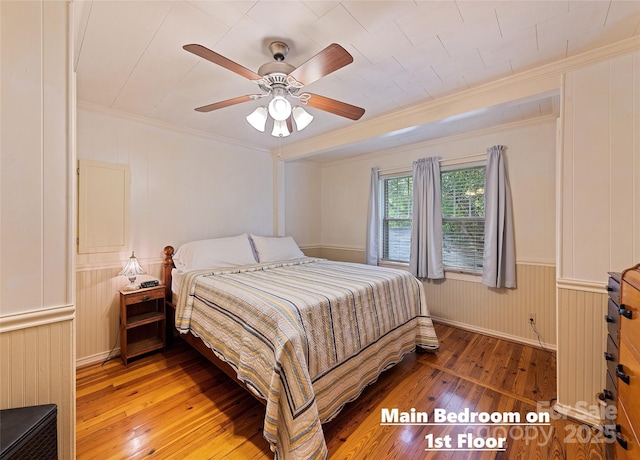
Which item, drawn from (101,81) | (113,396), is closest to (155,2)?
(101,81)

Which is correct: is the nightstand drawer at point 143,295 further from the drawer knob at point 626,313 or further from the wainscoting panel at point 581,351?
the wainscoting panel at point 581,351

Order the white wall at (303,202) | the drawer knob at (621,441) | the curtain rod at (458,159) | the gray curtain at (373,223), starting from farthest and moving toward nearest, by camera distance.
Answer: the white wall at (303,202), the gray curtain at (373,223), the curtain rod at (458,159), the drawer knob at (621,441)

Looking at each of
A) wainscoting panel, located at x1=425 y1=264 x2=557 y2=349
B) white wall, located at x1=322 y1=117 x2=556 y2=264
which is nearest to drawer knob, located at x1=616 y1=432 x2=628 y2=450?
wainscoting panel, located at x1=425 y1=264 x2=557 y2=349

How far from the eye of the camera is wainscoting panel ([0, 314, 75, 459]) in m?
0.97

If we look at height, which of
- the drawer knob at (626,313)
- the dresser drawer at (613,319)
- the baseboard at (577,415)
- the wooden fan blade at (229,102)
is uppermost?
the wooden fan blade at (229,102)

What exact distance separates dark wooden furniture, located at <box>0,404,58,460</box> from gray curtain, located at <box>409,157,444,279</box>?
135 inches

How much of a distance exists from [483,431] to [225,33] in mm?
2864

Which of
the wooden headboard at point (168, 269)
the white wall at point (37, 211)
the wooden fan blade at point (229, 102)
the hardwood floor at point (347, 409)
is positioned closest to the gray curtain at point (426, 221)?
the hardwood floor at point (347, 409)

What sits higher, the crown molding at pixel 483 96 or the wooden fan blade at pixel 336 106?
the crown molding at pixel 483 96

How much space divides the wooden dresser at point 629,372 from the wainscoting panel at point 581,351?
60cm

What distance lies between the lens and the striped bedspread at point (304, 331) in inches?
54.6

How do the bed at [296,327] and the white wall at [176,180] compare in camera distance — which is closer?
the bed at [296,327]

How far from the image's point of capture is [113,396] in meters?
2.00

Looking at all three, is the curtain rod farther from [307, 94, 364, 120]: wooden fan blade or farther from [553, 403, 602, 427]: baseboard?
[553, 403, 602, 427]: baseboard
